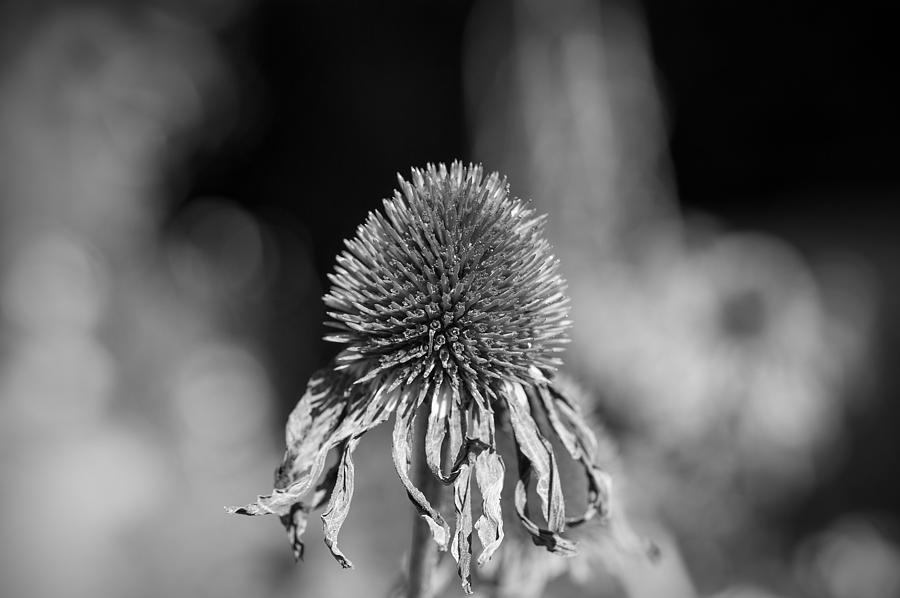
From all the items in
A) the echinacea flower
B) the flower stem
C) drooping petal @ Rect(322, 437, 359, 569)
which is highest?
the echinacea flower

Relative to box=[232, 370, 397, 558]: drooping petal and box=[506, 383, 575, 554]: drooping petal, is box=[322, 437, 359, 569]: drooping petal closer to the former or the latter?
box=[232, 370, 397, 558]: drooping petal

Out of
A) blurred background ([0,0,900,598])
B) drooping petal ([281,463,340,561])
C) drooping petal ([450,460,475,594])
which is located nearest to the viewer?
drooping petal ([450,460,475,594])

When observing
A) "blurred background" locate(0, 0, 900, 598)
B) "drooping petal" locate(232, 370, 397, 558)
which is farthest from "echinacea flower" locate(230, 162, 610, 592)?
"blurred background" locate(0, 0, 900, 598)

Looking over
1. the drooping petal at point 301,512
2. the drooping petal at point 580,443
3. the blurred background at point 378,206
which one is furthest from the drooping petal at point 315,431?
the blurred background at point 378,206

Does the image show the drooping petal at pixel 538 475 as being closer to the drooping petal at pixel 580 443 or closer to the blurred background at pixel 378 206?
the drooping petal at pixel 580 443

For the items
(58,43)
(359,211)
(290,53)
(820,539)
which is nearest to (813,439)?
(820,539)

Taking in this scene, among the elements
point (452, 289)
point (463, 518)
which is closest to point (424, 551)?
point (463, 518)

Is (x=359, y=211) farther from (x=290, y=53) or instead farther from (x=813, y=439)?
(x=813, y=439)
